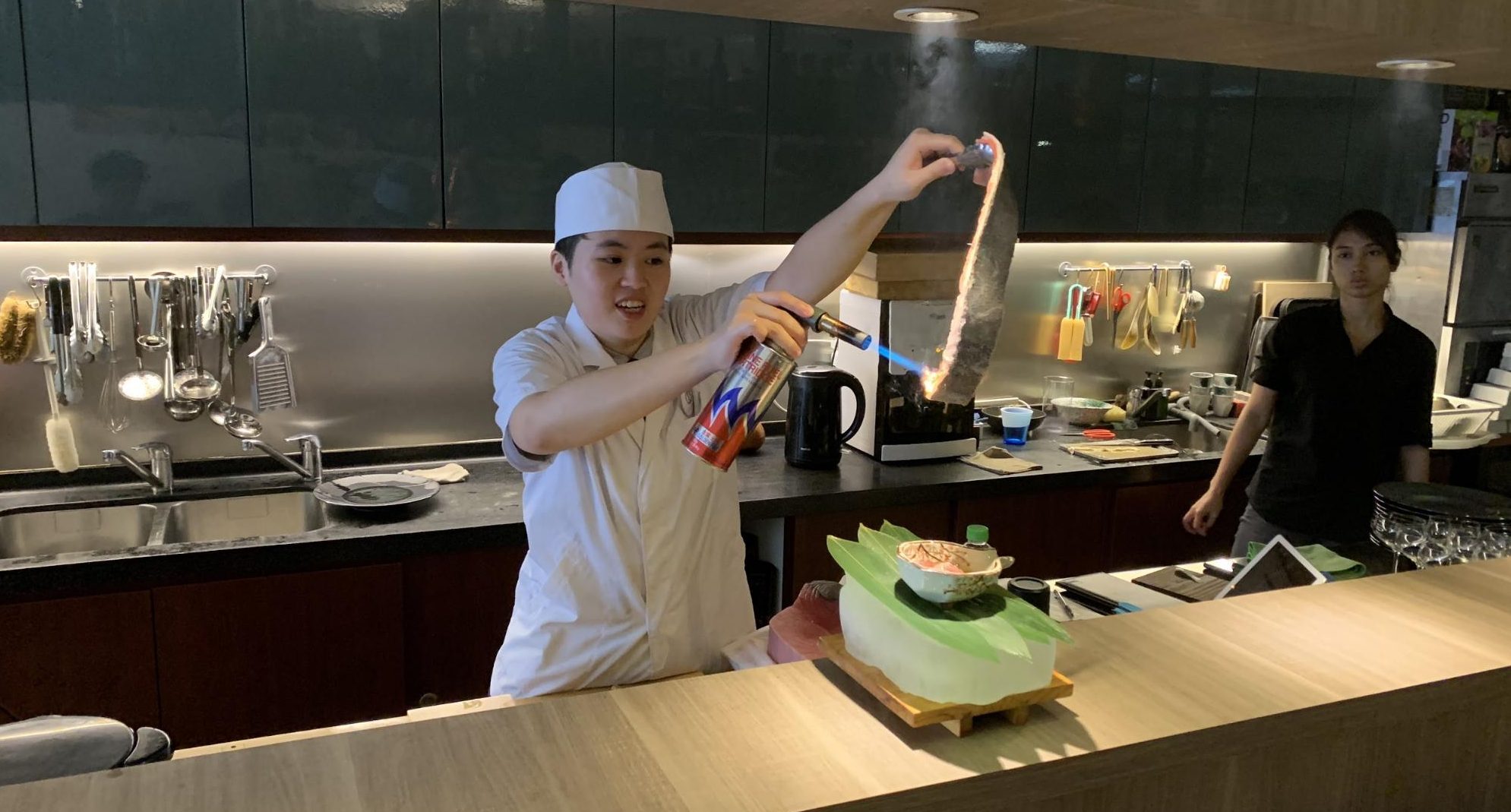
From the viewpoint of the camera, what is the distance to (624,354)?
184cm

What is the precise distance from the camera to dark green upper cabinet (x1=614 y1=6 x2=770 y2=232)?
9.12 feet

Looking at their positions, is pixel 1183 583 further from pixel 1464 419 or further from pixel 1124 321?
pixel 1464 419

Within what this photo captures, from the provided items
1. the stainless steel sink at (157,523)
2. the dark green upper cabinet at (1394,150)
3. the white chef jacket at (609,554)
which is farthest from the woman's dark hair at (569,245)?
the dark green upper cabinet at (1394,150)

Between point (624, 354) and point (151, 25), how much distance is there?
1412mm

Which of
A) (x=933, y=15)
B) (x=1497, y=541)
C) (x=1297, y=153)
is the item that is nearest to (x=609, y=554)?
(x=933, y=15)

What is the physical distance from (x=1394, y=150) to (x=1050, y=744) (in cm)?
373

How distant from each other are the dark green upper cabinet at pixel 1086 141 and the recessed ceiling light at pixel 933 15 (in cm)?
242

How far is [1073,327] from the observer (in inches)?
149

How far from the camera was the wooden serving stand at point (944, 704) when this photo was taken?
974 mm

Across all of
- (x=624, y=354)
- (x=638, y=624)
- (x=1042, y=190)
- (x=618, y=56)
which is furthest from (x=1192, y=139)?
(x=638, y=624)

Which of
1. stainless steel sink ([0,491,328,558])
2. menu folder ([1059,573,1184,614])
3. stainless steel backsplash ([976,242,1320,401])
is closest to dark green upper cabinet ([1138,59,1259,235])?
stainless steel backsplash ([976,242,1320,401])

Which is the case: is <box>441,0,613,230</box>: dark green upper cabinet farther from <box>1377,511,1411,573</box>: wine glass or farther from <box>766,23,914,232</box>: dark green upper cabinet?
<box>1377,511,1411,573</box>: wine glass

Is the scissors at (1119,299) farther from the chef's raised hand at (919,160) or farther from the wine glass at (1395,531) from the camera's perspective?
the chef's raised hand at (919,160)

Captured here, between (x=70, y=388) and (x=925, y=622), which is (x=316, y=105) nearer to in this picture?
(x=70, y=388)
